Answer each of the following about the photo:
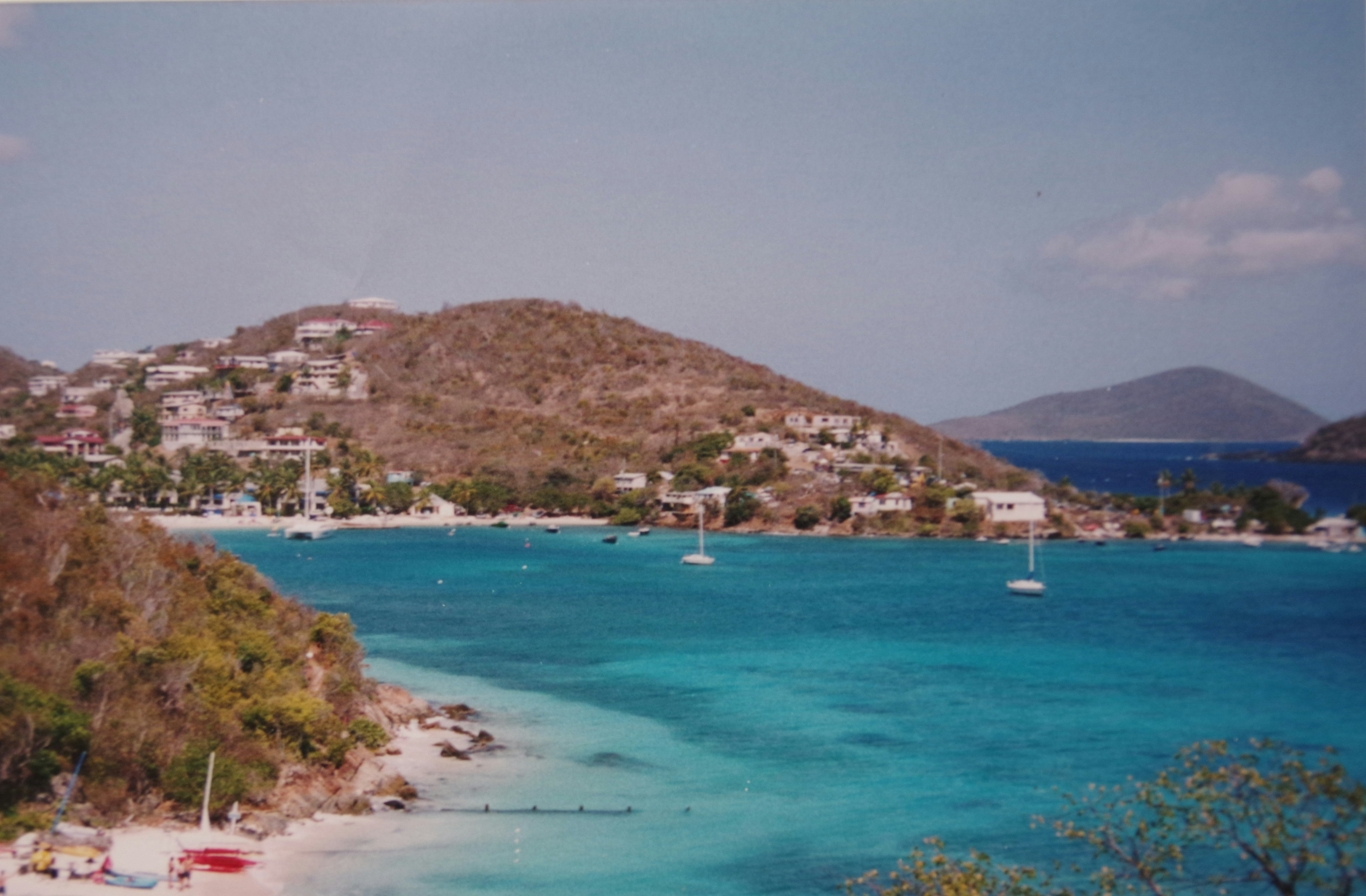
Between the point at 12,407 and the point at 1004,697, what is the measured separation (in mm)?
40678

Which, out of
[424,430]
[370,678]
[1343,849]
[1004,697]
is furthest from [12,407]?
[1343,849]

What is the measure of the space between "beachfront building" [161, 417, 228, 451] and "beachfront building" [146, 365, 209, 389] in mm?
8152

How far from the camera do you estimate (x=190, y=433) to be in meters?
38.1

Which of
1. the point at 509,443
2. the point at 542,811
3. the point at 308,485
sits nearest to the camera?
the point at 542,811

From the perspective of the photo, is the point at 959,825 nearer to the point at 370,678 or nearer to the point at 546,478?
the point at 370,678

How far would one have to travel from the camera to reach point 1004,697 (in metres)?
12.6

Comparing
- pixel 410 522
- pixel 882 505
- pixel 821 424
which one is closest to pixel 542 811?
pixel 882 505

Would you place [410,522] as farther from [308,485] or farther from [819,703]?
[819,703]

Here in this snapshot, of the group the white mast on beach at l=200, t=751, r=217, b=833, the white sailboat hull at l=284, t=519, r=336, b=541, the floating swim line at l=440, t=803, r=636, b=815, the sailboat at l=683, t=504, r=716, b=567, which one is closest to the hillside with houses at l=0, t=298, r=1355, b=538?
the white sailboat hull at l=284, t=519, r=336, b=541

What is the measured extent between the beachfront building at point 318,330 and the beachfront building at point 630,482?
23528 mm

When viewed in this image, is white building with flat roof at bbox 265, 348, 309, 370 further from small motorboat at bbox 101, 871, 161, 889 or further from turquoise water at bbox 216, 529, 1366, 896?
small motorboat at bbox 101, 871, 161, 889

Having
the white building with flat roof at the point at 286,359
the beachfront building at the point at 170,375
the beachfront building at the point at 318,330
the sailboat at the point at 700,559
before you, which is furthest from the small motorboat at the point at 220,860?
the beachfront building at the point at 318,330

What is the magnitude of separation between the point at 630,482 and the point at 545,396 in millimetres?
11356

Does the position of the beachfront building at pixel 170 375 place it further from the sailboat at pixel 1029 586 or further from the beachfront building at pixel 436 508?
the sailboat at pixel 1029 586
